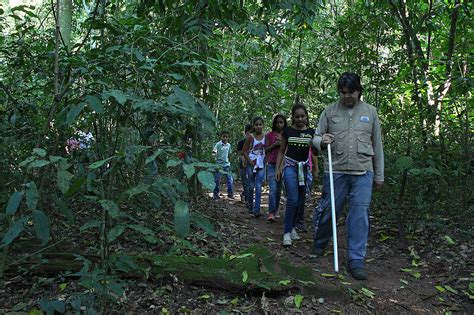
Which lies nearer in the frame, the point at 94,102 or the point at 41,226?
the point at 41,226

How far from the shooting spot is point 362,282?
450cm

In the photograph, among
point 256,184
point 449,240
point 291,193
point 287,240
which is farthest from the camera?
point 256,184

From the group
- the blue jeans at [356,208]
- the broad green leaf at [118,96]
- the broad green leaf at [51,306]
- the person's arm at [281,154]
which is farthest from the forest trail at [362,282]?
the broad green leaf at [118,96]

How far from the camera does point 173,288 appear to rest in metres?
3.79

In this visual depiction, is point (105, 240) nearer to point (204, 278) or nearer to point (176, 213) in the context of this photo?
point (176, 213)

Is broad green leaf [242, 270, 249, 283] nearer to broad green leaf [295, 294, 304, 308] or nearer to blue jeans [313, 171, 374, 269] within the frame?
broad green leaf [295, 294, 304, 308]

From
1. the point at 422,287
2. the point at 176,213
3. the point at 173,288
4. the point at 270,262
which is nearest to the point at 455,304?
the point at 422,287

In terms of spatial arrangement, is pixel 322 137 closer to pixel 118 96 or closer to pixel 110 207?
pixel 118 96

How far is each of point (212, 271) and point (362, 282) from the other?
1.58m

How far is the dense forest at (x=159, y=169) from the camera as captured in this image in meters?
2.72

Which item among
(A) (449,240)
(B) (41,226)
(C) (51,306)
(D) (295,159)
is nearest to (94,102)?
(B) (41,226)

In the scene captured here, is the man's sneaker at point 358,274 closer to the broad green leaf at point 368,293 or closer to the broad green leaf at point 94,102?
the broad green leaf at point 368,293

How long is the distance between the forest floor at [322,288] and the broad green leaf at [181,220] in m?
1.00

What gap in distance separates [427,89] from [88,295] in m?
5.25
